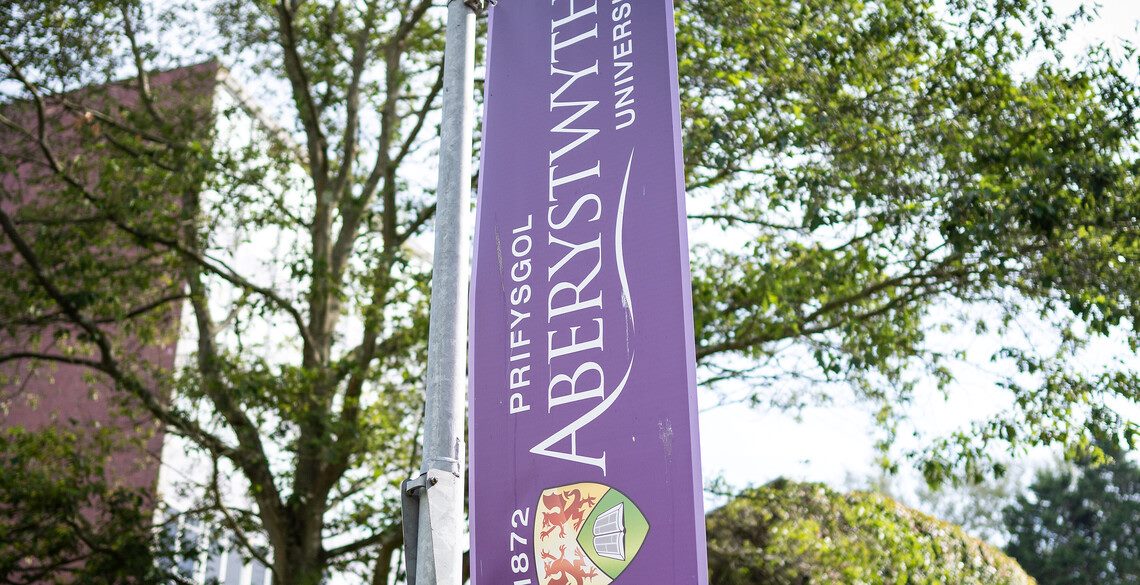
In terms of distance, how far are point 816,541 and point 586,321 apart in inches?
366

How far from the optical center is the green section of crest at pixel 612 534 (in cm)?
382

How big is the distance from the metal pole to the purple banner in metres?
0.20

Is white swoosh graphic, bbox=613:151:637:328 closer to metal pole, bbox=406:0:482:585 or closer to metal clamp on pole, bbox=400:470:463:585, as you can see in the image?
metal pole, bbox=406:0:482:585

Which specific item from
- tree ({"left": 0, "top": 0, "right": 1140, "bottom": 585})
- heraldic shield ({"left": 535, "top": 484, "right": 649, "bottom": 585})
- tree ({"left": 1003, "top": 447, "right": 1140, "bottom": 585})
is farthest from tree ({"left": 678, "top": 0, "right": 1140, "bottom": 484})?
tree ({"left": 1003, "top": 447, "right": 1140, "bottom": 585})

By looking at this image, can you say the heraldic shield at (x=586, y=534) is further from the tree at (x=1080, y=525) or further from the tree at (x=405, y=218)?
the tree at (x=1080, y=525)

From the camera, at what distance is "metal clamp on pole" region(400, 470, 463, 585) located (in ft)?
12.6

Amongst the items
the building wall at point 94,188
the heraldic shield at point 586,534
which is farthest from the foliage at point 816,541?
the heraldic shield at point 586,534

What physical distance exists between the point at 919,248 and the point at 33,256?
923 centimetres

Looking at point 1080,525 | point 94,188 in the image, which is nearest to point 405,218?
point 94,188

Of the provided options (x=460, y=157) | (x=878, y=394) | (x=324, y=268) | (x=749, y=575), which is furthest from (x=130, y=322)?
(x=460, y=157)

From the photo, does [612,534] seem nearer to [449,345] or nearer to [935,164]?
[449,345]

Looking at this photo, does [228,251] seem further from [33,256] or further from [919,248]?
[919,248]

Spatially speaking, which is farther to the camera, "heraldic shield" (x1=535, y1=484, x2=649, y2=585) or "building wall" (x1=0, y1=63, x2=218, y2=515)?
"building wall" (x1=0, y1=63, x2=218, y2=515)

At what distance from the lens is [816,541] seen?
12625 millimetres
